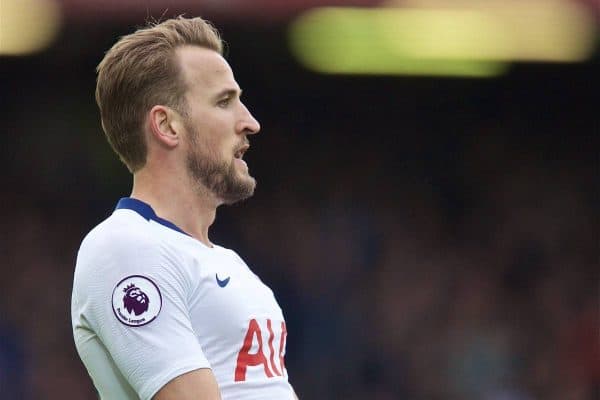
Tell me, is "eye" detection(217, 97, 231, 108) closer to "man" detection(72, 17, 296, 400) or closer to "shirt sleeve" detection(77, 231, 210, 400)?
"man" detection(72, 17, 296, 400)

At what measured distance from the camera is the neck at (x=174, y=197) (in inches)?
111

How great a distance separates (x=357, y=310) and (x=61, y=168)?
2497 millimetres

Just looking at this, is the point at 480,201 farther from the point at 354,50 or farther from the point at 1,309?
the point at 1,309

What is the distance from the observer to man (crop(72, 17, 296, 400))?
96.7 inches

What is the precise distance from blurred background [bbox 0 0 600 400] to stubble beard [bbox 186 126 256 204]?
463cm

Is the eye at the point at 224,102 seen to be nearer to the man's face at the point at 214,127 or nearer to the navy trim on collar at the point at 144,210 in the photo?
the man's face at the point at 214,127

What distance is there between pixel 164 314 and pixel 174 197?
451mm

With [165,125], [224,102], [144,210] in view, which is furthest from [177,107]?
[144,210]

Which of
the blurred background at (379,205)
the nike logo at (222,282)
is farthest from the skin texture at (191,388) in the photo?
the blurred background at (379,205)

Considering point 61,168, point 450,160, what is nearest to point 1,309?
point 61,168

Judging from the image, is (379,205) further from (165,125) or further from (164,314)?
(164,314)

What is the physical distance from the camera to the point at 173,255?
8.48ft

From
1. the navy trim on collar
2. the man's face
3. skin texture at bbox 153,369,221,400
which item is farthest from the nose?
skin texture at bbox 153,369,221,400

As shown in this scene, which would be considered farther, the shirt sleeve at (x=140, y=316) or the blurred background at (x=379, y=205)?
the blurred background at (x=379, y=205)
